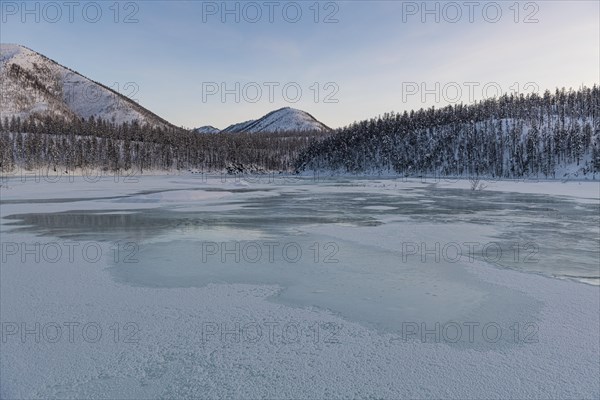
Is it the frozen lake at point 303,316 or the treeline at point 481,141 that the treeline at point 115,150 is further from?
the frozen lake at point 303,316

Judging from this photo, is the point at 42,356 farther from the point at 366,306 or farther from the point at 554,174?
the point at 554,174

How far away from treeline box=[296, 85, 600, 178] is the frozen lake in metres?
104

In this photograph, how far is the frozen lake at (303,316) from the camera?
485 centimetres

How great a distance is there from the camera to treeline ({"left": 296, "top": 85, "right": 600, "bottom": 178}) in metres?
109

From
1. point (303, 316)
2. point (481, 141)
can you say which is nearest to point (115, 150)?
point (481, 141)

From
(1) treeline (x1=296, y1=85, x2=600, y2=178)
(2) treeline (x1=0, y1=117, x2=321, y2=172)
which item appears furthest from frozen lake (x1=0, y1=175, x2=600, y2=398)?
(2) treeline (x1=0, y1=117, x2=321, y2=172)

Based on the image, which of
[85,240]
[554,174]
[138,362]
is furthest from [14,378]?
[554,174]

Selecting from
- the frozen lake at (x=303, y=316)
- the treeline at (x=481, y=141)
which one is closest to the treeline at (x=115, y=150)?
the treeline at (x=481, y=141)

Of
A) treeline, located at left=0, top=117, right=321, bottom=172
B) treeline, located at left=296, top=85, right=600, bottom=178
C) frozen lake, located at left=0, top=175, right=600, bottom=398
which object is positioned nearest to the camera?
frozen lake, located at left=0, top=175, right=600, bottom=398

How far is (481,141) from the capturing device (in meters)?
126

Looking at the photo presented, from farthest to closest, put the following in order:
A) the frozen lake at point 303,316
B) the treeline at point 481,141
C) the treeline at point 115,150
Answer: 1. the treeline at point 115,150
2. the treeline at point 481,141
3. the frozen lake at point 303,316

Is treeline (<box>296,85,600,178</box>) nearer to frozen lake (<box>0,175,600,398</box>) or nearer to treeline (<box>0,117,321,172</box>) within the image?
treeline (<box>0,117,321,172</box>)

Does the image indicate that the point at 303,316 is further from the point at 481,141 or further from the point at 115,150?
the point at 115,150

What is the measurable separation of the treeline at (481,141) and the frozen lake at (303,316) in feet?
341
